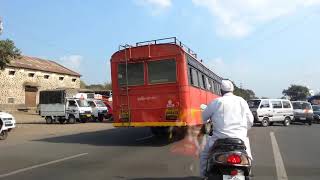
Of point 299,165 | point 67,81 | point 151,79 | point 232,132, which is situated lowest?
point 299,165

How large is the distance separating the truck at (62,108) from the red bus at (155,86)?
22841 millimetres

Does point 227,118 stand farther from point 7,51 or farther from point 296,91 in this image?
point 296,91

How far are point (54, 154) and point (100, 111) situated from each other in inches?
1142

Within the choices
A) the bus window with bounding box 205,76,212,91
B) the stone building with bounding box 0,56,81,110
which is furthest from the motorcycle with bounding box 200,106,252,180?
the stone building with bounding box 0,56,81,110

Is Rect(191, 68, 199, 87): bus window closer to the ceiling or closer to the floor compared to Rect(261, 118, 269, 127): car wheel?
closer to the ceiling

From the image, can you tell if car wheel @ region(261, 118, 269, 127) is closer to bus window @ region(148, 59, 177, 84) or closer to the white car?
the white car

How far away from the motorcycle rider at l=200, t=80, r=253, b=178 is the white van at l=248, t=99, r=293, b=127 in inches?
1073

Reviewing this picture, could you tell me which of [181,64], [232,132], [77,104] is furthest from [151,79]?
[77,104]

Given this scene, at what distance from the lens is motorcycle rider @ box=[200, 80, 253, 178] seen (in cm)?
766

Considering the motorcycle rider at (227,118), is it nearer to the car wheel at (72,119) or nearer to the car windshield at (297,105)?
the car windshield at (297,105)

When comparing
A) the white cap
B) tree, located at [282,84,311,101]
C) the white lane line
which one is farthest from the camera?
tree, located at [282,84,311,101]

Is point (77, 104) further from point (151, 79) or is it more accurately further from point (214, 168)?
point (214, 168)

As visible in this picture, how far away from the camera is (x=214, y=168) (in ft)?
23.6

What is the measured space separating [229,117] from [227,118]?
4 centimetres
